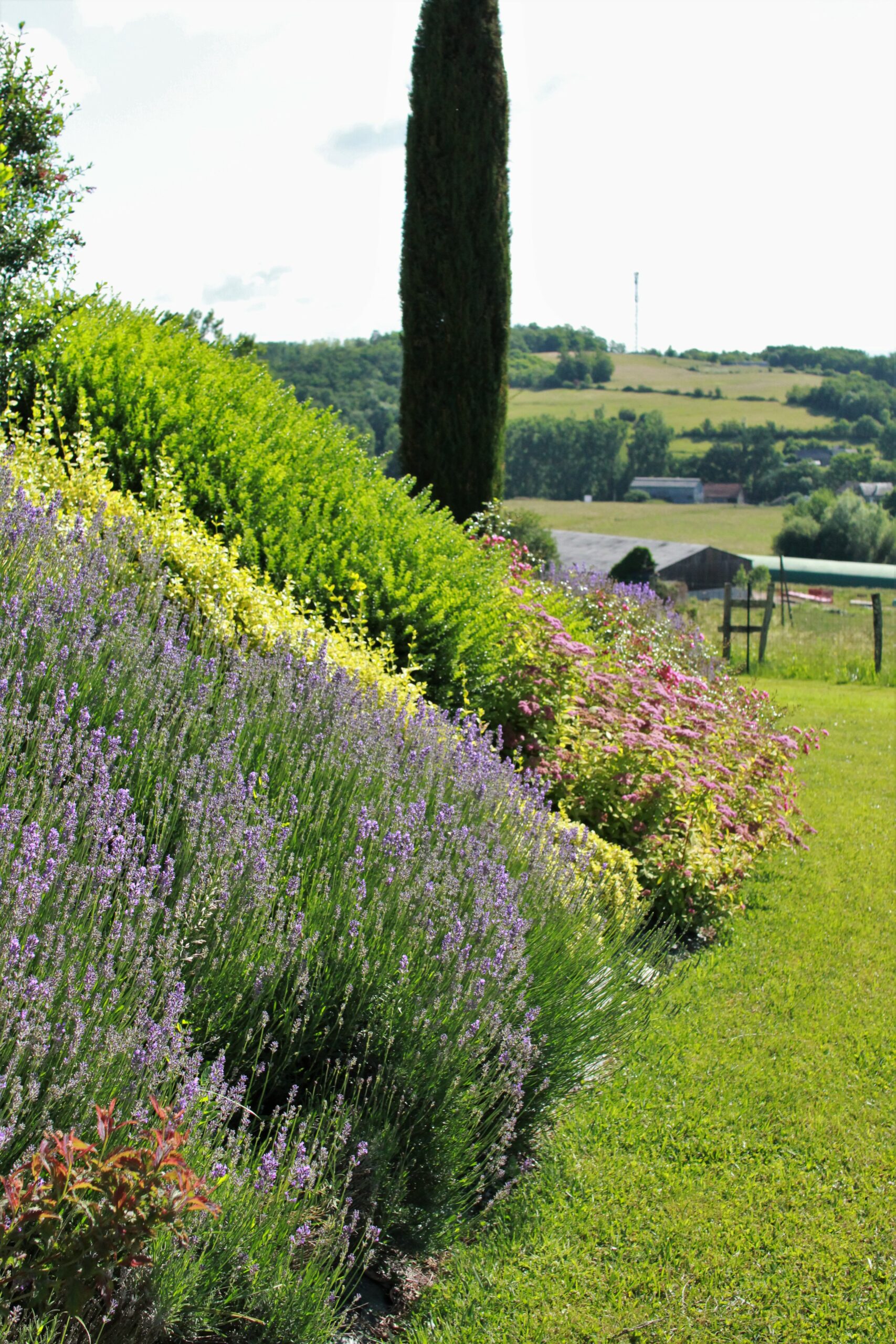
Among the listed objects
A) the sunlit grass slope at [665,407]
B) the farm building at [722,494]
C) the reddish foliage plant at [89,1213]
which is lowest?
the reddish foliage plant at [89,1213]

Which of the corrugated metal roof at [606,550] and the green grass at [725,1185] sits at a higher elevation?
the corrugated metal roof at [606,550]

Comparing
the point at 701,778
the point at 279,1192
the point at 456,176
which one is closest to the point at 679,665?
the point at 701,778

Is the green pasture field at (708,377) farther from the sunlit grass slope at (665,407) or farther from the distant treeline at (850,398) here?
the sunlit grass slope at (665,407)

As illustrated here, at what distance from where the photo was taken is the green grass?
2.76 meters

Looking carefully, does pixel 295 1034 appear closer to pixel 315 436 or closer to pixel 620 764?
pixel 620 764

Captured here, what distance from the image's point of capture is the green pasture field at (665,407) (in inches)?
4540

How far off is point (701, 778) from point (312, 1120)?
3472 mm

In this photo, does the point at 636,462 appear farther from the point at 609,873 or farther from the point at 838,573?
the point at 609,873

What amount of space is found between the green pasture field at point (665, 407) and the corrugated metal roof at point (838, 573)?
54222mm

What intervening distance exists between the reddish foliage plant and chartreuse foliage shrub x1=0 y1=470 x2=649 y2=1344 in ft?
0.33

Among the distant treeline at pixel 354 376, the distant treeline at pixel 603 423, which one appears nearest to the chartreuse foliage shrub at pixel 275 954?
the distant treeline at pixel 354 376

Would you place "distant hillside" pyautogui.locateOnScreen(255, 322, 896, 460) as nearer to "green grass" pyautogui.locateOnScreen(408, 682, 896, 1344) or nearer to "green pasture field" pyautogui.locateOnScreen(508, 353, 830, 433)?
"green pasture field" pyautogui.locateOnScreen(508, 353, 830, 433)

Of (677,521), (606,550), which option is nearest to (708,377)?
(677,521)

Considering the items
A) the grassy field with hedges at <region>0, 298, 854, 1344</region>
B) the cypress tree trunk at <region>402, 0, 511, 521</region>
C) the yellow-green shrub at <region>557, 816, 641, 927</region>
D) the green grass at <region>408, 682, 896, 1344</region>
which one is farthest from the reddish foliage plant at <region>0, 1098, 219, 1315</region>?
the cypress tree trunk at <region>402, 0, 511, 521</region>
